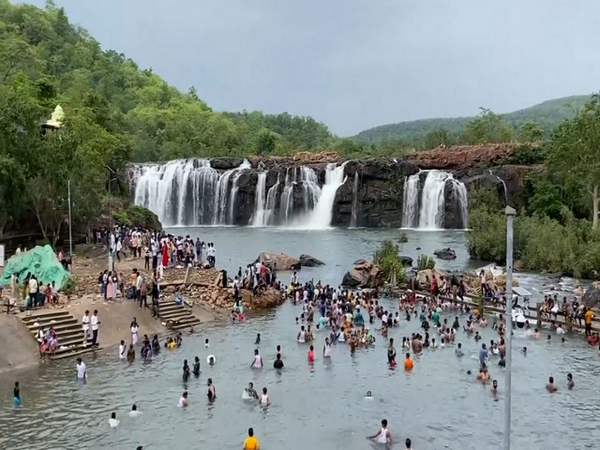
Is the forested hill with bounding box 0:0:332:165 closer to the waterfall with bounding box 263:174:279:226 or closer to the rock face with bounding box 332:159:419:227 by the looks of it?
the waterfall with bounding box 263:174:279:226

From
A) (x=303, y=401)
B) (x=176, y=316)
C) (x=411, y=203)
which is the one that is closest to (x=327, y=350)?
(x=303, y=401)

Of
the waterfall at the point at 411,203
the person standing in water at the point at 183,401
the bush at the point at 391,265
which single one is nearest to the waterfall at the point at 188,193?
the waterfall at the point at 411,203

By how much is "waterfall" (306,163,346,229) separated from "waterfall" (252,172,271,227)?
5042 millimetres

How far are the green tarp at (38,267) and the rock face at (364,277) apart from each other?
15.9 m

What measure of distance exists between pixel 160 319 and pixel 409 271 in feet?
59.6

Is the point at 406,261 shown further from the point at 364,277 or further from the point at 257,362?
the point at 257,362

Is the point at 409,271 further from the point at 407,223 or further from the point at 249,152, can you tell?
the point at 249,152

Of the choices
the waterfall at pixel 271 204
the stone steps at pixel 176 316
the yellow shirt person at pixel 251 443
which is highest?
the waterfall at pixel 271 204

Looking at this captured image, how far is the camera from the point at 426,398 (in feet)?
69.3

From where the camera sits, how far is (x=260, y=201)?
75188 mm

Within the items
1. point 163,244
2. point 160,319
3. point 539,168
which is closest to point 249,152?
point 539,168

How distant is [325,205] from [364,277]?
3626 centimetres

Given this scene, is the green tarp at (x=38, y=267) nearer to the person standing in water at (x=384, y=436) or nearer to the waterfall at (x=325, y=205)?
the person standing in water at (x=384, y=436)

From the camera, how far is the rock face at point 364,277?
37969 mm
